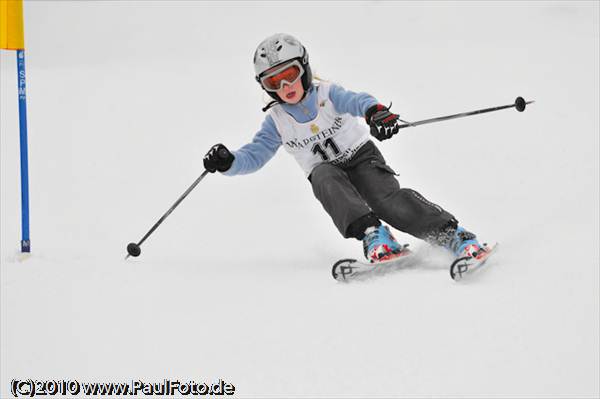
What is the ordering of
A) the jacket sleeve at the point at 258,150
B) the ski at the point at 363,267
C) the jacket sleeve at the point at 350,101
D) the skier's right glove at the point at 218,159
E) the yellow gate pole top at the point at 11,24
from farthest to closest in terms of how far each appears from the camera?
the yellow gate pole top at the point at 11,24 < the jacket sleeve at the point at 258,150 < the skier's right glove at the point at 218,159 < the jacket sleeve at the point at 350,101 < the ski at the point at 363,267

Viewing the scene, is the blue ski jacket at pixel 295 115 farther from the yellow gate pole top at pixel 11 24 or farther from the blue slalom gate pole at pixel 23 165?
the yellow gate pole top at pixel 11 24

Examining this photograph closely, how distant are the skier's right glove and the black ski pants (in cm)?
46

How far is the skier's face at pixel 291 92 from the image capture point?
3.86 m

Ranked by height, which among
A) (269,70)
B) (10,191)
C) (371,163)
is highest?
(269,70)

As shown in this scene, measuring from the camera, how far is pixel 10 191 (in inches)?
236

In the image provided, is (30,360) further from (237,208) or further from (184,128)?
(184,128)

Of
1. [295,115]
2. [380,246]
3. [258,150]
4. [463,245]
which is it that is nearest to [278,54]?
[295,115]

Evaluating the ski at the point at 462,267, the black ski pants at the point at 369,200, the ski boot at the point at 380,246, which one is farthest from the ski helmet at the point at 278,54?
the ski at the point at 462,267

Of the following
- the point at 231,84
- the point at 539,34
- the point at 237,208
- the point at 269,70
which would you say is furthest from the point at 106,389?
the point at 539,34

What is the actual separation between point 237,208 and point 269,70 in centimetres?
191

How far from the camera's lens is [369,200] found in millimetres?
4023

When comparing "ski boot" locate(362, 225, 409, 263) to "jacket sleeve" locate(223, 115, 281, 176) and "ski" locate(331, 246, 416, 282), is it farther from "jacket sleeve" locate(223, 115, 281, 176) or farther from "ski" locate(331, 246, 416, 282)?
"jacket sleeve" locate(223, 115, 281, 176)

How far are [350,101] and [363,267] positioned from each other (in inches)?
37.1

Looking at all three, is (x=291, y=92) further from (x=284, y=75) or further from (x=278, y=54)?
(x=278, y=54)
